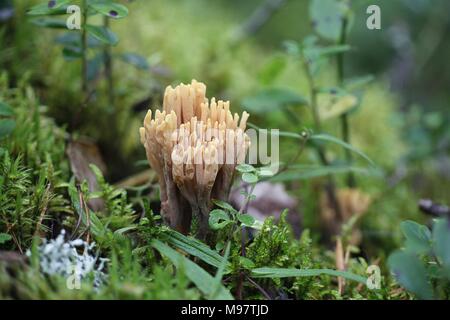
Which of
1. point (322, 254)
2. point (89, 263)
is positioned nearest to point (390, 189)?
point (322, 254)

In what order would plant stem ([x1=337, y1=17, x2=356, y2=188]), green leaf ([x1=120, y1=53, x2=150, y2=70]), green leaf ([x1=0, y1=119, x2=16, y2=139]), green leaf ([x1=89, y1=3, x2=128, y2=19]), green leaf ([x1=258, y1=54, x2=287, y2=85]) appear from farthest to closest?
green leaf ([x1=258, y1=54, x2=287, y2=85]) → plant stem ([x1=337, y1=17, x2=356, y2=188]) → green leaf ([x1=120, y1=53, x2=150, y2=70]) → green leaf ([x1=89, y1=3, x2=128, y2=19]) → green leaf ([x1=0, y1=119, x2=16, y2=139])

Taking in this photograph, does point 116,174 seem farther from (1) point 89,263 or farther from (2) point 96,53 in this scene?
(1) point 89,263

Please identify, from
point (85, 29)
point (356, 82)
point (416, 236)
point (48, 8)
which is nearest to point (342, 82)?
point (356, 82)

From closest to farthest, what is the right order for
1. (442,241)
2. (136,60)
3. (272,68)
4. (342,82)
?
(442,241)
(136,60)
(342,82)
(272,68)

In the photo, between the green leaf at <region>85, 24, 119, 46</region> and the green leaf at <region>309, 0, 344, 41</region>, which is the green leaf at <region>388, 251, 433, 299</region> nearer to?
the green leaf at <region>85, 24, 119, 46</region>

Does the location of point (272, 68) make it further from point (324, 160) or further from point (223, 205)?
point (223, 205)

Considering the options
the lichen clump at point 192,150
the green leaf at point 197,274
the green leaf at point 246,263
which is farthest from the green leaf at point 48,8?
the green leaf at point 246,263

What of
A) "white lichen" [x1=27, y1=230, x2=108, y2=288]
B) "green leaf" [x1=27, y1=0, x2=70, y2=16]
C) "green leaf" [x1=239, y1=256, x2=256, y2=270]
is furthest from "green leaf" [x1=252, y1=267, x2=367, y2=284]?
"green leaf" [x1=27, y1=0, x2=70, y2=16]
